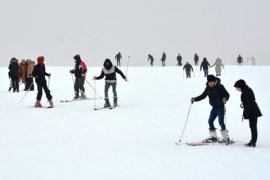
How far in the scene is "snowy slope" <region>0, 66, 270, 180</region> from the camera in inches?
254

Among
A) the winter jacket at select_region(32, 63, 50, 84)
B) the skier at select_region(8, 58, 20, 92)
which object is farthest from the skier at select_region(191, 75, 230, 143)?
the skier at select_region(8, 58, 20, 92)

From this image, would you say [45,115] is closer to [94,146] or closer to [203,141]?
[94,146]

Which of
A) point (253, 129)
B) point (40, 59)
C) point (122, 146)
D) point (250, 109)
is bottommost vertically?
point (122, 146)

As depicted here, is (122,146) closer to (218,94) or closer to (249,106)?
(218,94)

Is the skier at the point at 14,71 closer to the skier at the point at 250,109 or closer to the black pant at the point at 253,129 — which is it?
the skier at the point at 250,109

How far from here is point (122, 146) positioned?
→ 8.38 metres

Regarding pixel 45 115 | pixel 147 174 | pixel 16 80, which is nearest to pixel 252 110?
pixel 147 174

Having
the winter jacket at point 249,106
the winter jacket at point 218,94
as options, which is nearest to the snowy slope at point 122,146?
the winter jacket at point 249,106

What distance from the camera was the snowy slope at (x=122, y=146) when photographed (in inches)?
254

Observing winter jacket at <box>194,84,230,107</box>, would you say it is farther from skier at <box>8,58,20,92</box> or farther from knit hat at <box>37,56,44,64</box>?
skier at <box>8,58,20,92</box>

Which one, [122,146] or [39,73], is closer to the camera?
[122,146]

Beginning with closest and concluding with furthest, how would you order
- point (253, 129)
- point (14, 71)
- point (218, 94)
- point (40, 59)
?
point (253, 129)
point (218, 94)
point (40, 59)
point (14, 71)

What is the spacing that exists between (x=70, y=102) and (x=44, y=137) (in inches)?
281

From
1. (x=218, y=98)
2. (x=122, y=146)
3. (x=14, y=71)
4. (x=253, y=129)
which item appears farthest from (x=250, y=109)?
(x=14, y=71)
